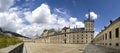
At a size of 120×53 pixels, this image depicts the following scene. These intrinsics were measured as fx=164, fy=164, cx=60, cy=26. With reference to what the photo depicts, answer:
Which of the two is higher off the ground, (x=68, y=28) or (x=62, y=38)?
(x=68, y=28)

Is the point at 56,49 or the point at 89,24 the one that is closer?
the point at 56,49

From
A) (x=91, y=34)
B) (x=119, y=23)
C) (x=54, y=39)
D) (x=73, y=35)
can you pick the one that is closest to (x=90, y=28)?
(x=91, y=34)

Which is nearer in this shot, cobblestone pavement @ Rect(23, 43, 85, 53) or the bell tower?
cobblestone pavement @ Rect(23, 43, 85, 53)

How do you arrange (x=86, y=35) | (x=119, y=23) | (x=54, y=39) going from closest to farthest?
1. (x=119, y=23)
2. (x=86, y=35)
3. (x=54, y=39)

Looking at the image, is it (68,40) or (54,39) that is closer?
(68,40)

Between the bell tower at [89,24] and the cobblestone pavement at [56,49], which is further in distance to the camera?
the bell tower at [89,24]

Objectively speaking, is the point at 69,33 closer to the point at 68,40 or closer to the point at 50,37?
the point at 68,40

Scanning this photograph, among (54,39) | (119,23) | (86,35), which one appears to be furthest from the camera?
(54,39)

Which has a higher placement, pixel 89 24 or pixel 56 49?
pixel 89 24

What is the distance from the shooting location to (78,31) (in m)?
134

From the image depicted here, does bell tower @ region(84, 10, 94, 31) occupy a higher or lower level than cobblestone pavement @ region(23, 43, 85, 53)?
higher

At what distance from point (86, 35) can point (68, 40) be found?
49.7 ft

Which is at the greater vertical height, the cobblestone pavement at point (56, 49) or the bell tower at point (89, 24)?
the bell tower at point (89, 24)

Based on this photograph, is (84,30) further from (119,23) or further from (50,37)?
(119,23)
